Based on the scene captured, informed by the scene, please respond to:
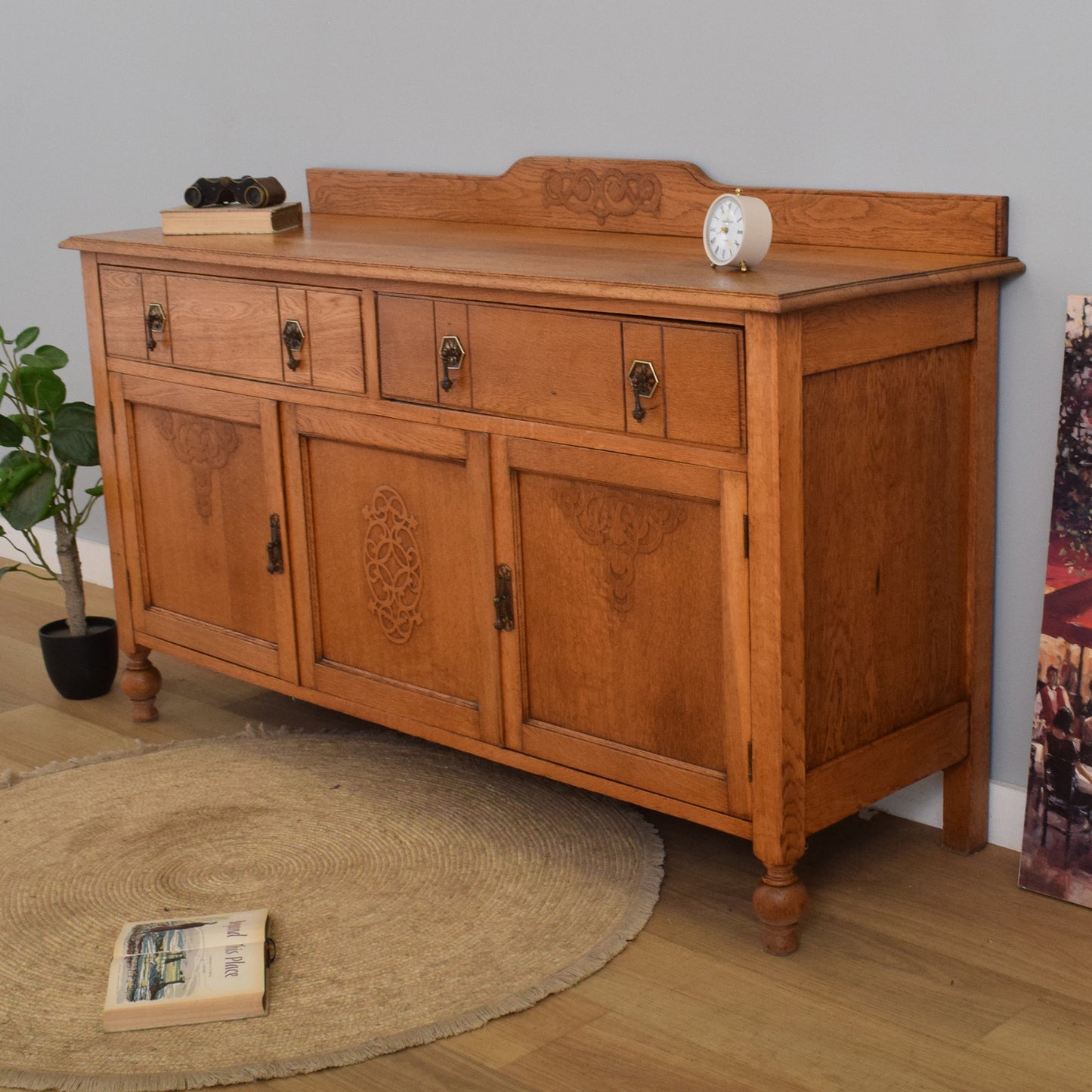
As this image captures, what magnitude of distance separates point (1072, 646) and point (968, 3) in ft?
3.17

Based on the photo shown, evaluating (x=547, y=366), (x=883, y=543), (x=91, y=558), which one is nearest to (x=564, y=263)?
(x=547, y=366)

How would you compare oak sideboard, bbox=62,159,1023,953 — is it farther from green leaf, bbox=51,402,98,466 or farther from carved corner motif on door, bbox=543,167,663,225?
green leaf, bbox=51,402,98,466

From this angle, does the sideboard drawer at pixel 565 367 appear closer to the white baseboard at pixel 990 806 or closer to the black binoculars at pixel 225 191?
the black binoculars at pixel 225 191

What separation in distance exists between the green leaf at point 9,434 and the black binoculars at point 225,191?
Answer: 60 cm

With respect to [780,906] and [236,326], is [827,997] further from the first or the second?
[236,326]

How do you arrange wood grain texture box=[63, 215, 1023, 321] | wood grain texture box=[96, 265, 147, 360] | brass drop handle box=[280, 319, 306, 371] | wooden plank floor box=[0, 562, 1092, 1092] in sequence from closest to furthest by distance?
wooden plank floor box=[0, 562, 1092, 1092] → wood grain texture box=[63, 215, 1023, 321] → brass drop handle box=[280, 319, 306, 371] → wood grain texture box=[96, 265, 147, 360]

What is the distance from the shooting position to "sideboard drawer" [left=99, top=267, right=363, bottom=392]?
100 inches

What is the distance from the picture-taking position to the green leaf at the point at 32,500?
10.3 ft

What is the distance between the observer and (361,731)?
3061mm

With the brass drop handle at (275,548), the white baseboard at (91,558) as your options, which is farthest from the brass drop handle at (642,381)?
the white baseboard at (91,558)

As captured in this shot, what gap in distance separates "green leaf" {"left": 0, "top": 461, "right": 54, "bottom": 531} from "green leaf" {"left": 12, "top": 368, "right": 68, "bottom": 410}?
0.13m

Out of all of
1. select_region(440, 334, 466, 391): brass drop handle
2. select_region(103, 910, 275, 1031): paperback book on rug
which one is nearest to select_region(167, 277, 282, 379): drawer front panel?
select_region(440, 334, 466, 391): brass drop handle

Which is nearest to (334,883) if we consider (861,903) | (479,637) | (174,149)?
(479,637)

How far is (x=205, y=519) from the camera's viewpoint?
2.91 metres
